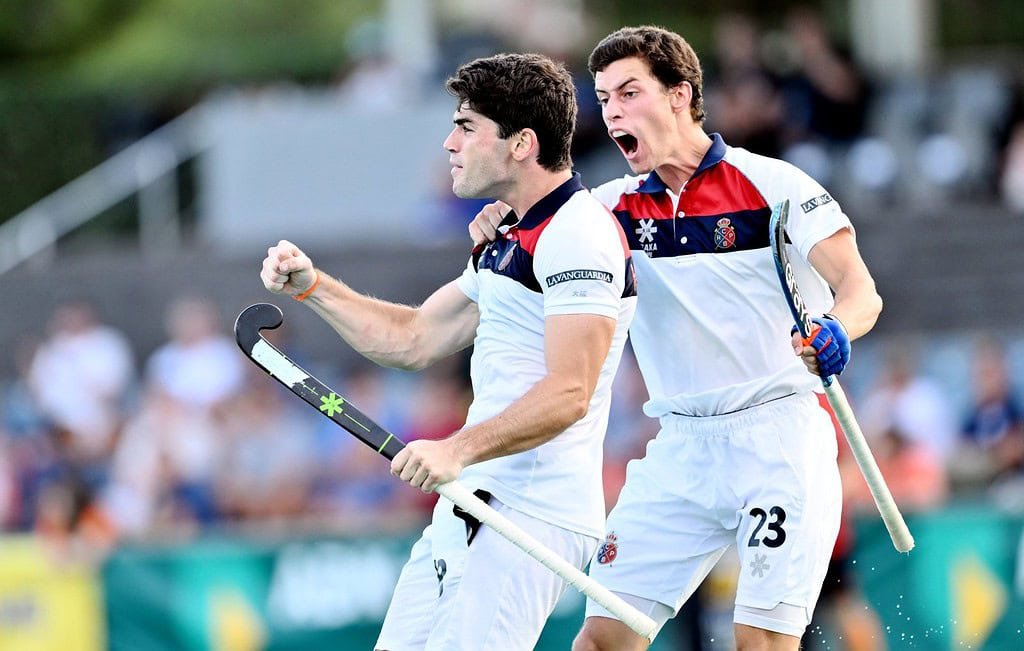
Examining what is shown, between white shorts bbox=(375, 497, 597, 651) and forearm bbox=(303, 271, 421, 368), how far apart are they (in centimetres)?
75

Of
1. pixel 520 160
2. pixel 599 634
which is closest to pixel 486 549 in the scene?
pixel 599 634

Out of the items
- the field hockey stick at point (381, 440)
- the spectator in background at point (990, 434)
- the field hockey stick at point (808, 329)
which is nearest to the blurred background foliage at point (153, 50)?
the spectator in background at point (990, 434)

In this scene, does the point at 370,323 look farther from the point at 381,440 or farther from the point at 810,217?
the point at 810,217

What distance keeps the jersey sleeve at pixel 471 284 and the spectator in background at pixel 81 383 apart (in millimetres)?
7424

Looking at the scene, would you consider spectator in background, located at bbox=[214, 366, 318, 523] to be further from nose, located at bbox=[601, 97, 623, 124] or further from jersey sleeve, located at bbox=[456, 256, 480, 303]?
nose, located at bbox=[601, 97, 623, 124]

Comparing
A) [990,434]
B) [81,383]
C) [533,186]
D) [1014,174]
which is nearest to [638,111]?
[533,186]

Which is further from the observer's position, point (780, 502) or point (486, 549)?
point (780, 502)

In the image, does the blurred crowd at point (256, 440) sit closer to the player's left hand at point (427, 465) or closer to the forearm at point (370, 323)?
the forearm at point (370, 323)

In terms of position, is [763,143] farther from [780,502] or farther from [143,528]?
[780,502]

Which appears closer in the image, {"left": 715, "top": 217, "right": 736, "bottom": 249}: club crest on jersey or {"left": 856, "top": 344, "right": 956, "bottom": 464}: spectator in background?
{"left": 715, "top": 217, "right": 736, "bottom": 249}: club crest on jersey

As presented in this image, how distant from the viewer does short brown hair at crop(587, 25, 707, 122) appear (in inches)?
240

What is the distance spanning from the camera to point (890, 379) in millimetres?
11883

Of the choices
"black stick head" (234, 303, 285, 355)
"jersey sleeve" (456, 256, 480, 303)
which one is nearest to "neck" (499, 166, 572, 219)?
"jersey sleeve" (456, 256, 480, 303)

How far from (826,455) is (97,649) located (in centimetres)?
596
